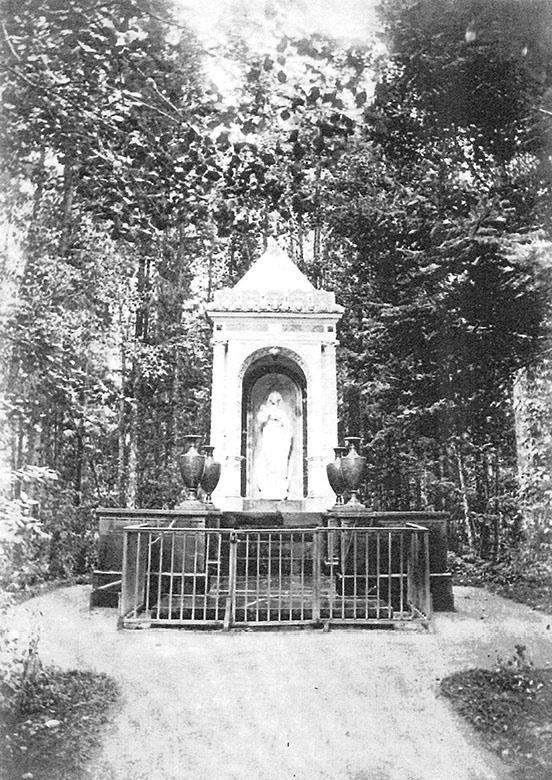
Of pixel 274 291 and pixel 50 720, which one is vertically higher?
pixel 274 291

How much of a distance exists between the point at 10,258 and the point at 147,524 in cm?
161

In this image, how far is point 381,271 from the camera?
3.17 metres

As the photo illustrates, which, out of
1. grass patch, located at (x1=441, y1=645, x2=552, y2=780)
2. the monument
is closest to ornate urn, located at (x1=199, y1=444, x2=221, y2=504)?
the monument

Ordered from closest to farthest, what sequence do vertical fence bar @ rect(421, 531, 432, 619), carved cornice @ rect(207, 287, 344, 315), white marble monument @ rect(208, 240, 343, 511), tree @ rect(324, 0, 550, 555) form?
tree @ rect(324, 0, 550, 555) → vertical fence bar @ rect(421, 531, 432, 619) → carved cornice @ rect(207, 287, 344, 315) → white marble monument @ rect(208, 240, 343, 511)

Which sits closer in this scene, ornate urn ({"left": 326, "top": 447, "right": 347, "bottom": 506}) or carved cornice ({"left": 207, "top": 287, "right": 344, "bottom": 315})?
carved cornice ({"left": 207, "top": 287, "right": 344, "bottom": 315})

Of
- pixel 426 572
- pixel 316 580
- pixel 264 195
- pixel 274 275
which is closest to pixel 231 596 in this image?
pixel 316 580

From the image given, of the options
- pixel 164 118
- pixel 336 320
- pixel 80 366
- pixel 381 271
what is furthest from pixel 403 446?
pixel 164 118

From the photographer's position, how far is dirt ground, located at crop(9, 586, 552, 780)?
82.1 inches

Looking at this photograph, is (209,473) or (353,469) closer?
(353,469)

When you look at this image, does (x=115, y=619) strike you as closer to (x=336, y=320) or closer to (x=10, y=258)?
(x=10, y=258)

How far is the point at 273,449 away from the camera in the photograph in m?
5.45

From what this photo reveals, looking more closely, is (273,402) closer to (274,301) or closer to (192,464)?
(274,301)

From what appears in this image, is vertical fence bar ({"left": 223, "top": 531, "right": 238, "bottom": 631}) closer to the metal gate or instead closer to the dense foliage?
the metal gate

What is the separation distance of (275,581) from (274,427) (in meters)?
1.73
